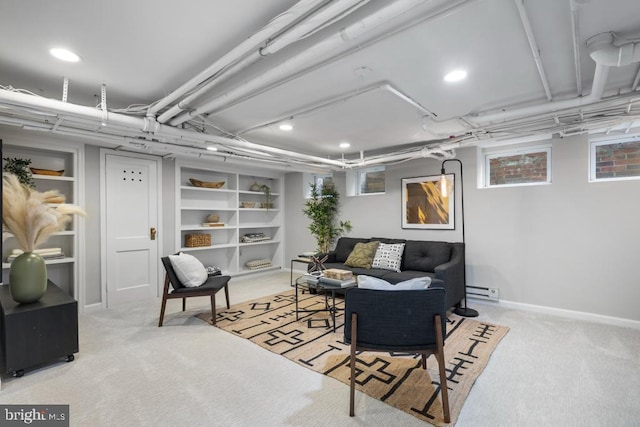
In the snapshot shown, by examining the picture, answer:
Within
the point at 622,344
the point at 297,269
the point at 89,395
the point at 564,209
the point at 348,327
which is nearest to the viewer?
the point at 348,327

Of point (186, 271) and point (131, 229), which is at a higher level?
point (131, 229)

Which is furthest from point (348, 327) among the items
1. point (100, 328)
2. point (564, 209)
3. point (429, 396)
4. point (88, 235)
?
point (88, 235)

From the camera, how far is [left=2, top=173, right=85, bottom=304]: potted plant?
260 centimetres

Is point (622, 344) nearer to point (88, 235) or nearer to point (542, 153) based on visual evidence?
point (542, 153)

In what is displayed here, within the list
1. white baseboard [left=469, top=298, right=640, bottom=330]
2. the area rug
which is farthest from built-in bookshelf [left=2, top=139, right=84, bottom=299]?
white baseboard [left=469, top=298, right=640, bottom=330]

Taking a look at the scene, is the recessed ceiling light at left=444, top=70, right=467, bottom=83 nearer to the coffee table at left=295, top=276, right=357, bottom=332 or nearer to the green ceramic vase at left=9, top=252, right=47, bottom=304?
the coffee table at left=295, top=276, right=357, bottom=332

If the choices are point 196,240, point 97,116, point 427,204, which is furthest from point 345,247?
point 97,116

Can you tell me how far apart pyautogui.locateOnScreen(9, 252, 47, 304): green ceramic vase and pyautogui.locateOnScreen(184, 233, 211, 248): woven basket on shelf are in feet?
8.29

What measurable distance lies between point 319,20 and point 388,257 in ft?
11.9

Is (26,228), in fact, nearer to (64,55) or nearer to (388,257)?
(64,55)

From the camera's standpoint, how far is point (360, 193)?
572 centimetres

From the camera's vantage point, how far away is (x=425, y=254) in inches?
176

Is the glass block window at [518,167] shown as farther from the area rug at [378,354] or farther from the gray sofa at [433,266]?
the area rug at [378,354]

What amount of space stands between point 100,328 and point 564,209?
559 centimetres
